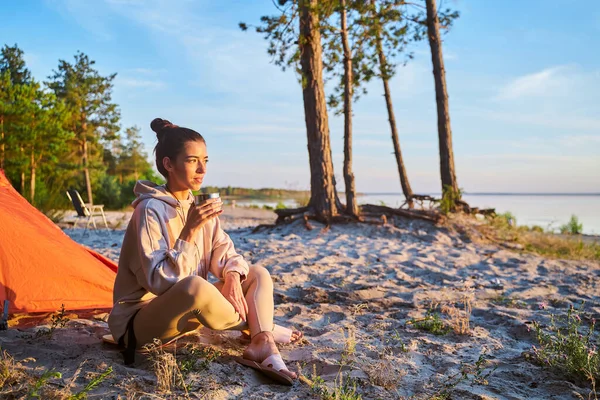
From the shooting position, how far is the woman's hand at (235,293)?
9.16 feet

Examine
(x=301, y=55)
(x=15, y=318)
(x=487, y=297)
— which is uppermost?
(x=301, y=55)

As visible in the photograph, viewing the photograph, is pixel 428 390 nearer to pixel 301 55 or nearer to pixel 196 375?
pixel 196 375

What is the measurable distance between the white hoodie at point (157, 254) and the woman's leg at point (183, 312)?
7cm

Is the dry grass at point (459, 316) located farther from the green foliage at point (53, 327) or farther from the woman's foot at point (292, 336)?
the green foliage at point (53, 327)

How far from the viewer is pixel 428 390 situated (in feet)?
8.57

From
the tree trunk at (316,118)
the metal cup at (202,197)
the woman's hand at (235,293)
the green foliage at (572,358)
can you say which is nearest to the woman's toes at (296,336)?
the woman's hand at (235,293)

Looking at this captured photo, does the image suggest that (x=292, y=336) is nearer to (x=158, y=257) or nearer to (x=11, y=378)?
(x=158, y=257)

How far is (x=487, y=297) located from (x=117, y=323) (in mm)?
3910

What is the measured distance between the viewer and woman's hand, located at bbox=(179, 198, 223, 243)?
2537 millimetres

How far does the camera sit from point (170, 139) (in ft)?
8.84

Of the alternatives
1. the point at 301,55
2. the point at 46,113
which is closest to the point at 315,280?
the point at 301,55

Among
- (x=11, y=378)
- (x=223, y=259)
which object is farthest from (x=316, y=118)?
(x=11, y=378)

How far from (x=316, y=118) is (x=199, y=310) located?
24.0 feet

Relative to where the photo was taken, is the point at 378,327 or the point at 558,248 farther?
the point at 558,248
